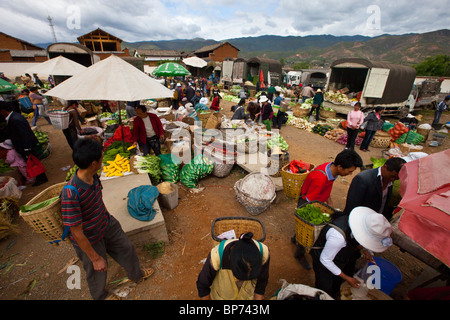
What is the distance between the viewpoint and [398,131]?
8.66m

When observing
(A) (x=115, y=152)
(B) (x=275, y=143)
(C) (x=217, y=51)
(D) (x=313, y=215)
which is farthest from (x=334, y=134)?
(C) (x=217, y=51)

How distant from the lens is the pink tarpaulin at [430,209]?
4.37 feet

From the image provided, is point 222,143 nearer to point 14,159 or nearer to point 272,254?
point 272,254

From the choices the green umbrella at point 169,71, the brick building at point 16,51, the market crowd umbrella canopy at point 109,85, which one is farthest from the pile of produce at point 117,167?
the brick building at point 16,51

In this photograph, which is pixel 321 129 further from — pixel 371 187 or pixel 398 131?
pixel 371 187

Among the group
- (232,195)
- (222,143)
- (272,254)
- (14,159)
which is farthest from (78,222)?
(14,159)

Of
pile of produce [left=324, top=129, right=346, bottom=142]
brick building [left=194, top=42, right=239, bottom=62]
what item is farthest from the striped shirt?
brick building [left=194, top=42, right=239, bottom=62]

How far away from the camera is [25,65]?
25953mm

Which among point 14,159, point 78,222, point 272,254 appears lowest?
point 272,254

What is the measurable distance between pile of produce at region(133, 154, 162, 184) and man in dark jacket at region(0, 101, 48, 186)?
2666 mm

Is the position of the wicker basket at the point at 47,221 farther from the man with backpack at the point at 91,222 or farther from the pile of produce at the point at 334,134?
the pile of produce at the point at 334,134

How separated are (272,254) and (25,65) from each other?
→ 37556 mm

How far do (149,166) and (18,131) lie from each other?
317 centimetres

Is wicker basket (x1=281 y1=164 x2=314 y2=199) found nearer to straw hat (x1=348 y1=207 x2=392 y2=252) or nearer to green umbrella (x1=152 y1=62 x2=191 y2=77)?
straw hat (x1=348 y1=207 x2=392 y2=252)
